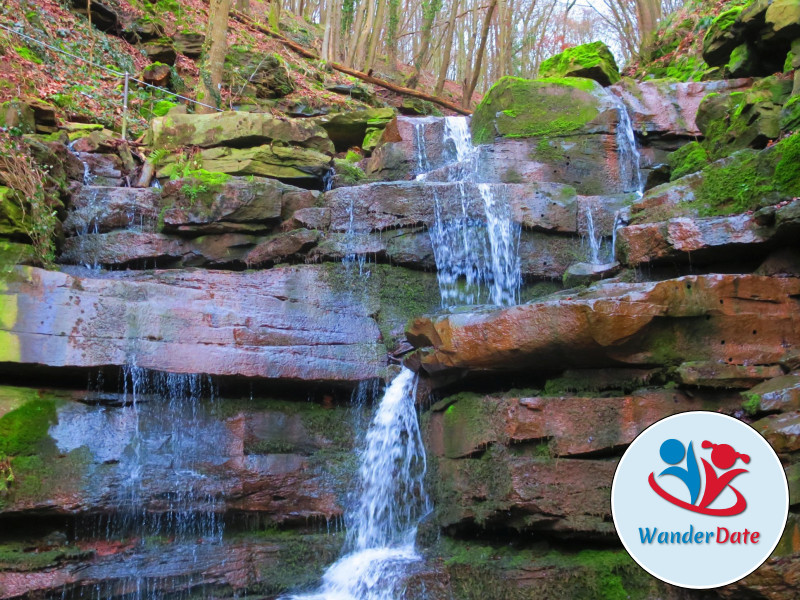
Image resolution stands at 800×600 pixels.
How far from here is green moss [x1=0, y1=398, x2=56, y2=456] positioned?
19.6ft

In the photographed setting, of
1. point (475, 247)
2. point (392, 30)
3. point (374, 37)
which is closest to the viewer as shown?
point (475, 247)

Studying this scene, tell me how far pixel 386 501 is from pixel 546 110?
22.8ft

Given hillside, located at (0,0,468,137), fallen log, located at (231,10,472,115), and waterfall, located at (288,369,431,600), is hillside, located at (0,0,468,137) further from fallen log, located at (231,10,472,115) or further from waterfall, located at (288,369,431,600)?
waterfall, located at (288,369,431,600)

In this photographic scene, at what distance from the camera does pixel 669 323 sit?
570 cm

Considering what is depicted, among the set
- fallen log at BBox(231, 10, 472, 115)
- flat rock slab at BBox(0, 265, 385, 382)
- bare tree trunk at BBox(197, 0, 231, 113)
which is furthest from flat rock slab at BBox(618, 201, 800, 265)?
fallen log at BBox(231, 10, 472, 115)

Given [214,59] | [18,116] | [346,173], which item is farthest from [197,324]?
[214,59]

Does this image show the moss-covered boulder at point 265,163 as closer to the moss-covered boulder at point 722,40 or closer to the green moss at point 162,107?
the green moss at point 162,107

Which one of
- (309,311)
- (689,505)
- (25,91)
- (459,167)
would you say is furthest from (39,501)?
(25,91)

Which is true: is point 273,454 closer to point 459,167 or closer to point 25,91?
point 459,167

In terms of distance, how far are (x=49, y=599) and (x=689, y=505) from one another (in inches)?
201

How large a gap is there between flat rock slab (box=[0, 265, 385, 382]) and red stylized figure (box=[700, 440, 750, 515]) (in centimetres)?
385

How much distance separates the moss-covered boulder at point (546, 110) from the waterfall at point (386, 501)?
526cm

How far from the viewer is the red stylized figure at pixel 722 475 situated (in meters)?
4.22

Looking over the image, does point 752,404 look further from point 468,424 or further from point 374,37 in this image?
point 374,37
